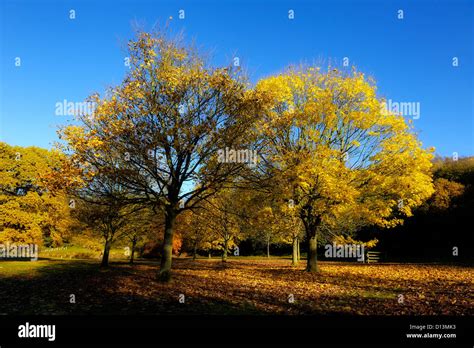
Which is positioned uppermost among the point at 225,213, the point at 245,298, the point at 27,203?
the point at 27,203

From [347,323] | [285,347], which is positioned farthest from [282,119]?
[285,347]

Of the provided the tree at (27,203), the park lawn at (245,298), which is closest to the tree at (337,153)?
the park lawn at (245,298)

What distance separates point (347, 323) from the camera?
9.26 meters

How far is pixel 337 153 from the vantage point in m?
21.0

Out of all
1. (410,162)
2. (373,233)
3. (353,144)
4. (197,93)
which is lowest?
(373,233)

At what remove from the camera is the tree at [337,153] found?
20750 millimetres

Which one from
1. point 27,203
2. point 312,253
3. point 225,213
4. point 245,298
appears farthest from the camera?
point 27,203

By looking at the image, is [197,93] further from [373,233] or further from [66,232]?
[373,233]

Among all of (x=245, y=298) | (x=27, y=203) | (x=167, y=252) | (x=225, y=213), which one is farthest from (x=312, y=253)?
(x=27, y=203)

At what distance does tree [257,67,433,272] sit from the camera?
20.8 metres

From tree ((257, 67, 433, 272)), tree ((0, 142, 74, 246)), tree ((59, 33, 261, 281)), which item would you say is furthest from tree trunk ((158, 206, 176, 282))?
tree ((0, 142, 74, 246))

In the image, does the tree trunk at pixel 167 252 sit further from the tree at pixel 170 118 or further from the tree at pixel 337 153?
the tree at pixel 337 153

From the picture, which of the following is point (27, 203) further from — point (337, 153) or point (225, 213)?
point (337, 153)

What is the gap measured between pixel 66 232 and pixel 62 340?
121 feet
